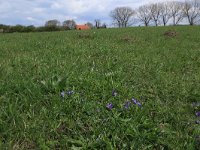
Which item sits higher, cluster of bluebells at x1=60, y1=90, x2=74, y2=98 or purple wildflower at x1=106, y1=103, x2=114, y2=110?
cluster of bluebells at x1=60, y1=90, x2=74, y2=98

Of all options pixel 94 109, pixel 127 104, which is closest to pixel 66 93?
pixel 94 109

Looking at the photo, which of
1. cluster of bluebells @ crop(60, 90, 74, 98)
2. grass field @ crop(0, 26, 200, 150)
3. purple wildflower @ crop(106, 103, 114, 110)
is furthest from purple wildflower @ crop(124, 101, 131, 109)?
cluster of bluebells @ crop(60, 90, 74, 98)

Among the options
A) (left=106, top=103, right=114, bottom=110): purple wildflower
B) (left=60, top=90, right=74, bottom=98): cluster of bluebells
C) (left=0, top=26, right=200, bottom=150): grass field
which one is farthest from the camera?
(left=60, top=90, right=74, bottom=98): cluster of bluebells

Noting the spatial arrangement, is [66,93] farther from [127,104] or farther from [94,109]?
[127,104]

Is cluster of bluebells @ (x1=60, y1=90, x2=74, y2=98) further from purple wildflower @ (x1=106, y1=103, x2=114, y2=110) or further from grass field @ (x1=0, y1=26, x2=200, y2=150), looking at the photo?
purple wildflower @ (x1=106, y1=103, x2=114, y2=110)

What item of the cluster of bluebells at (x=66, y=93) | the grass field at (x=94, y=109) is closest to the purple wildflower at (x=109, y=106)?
the grass field at (x=94, y=109)

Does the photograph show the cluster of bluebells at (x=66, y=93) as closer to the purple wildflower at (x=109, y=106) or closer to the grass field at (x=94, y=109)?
the grass field at (x=94, y=109)

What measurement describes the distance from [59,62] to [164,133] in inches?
129

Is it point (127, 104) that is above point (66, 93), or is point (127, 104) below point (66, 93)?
below

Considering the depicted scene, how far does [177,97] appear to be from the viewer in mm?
4438

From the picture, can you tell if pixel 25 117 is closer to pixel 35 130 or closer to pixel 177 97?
pixel 35 130

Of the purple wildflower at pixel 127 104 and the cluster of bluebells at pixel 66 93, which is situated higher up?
the cluster of bluebells at pixel 66 93

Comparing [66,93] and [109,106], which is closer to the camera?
[109,106]

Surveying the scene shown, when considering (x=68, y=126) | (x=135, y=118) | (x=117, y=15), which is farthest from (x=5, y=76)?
(x=117, y=15)
